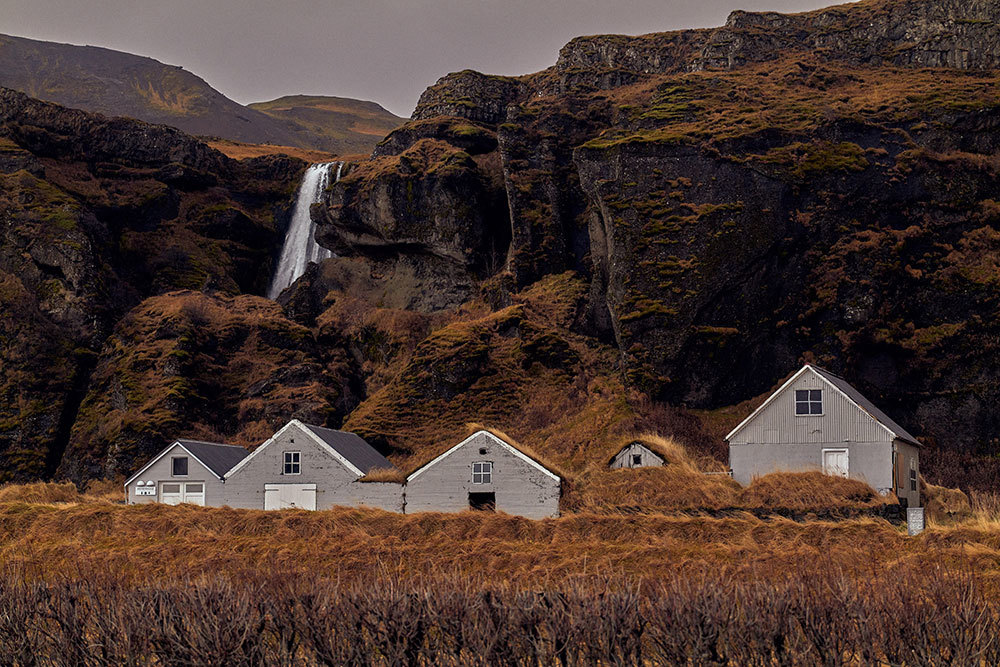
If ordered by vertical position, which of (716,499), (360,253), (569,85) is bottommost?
(716,499)

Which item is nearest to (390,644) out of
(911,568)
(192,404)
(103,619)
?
(103,619)

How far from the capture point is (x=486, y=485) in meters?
48.8

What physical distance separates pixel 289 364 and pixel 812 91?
1801 inches

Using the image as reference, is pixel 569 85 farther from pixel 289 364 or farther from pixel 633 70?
pixel 289 364

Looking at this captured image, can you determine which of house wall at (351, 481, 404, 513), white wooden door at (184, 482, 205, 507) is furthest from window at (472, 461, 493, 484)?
white wooden door at (184, 482, 205, 507)

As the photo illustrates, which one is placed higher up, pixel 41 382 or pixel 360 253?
pixel 360 253

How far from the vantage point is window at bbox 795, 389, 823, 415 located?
4884 centimetres

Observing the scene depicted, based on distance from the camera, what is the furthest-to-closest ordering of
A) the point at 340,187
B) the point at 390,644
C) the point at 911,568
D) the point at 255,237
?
the point at 255,237, the point at 340,187, the point at 911,568, the point at 390,644

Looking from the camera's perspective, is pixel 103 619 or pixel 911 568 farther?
pixel 911 568

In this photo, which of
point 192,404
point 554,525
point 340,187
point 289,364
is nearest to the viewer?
point 554,525

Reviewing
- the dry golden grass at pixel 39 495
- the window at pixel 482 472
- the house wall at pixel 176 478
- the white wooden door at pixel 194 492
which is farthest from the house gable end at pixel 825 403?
the dry golden grass at pixel 39 495

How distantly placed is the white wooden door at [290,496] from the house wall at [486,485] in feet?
18.5

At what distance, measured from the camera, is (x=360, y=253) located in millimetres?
95312

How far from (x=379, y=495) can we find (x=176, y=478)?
15401 millimetres
